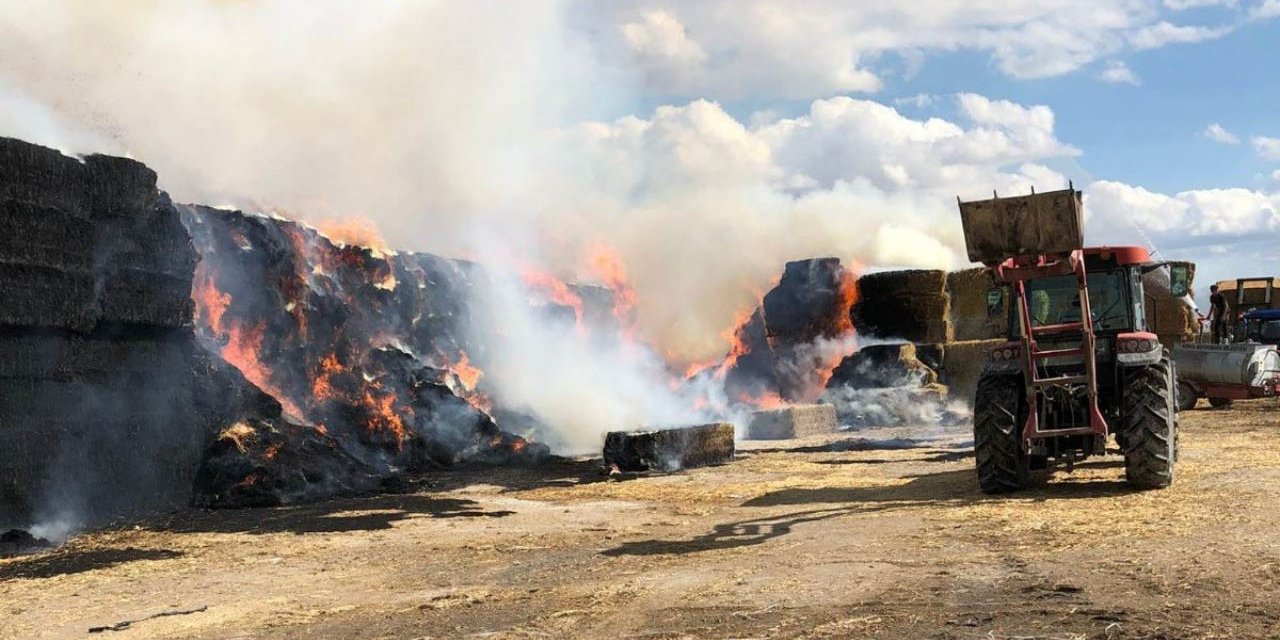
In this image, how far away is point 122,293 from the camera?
46.5ft

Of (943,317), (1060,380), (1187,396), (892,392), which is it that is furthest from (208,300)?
(1187,396)

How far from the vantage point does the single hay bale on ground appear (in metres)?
30.0

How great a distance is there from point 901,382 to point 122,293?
21300mm

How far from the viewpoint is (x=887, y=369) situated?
30.4 metres

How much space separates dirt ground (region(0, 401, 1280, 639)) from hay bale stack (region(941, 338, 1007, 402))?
14557mm

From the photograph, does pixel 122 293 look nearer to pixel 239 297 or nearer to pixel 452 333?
pixel 239 297

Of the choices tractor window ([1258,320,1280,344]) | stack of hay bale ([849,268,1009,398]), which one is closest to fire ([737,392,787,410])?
stack of hay bale ([849,268,1009,398])

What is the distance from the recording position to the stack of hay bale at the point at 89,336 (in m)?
12.3

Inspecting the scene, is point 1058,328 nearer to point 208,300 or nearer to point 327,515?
point 327,515

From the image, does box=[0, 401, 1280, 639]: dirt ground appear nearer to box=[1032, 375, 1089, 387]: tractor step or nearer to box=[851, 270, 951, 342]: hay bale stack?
box=[1032, 375, 1089, 387]: tractor step

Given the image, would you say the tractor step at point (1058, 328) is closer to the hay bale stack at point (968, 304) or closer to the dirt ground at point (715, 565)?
the dirt ground at point (715, 565)

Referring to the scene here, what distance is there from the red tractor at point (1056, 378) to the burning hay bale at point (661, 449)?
7224 mm

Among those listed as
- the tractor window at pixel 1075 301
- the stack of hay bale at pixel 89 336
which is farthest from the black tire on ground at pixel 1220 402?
the stack of hay bale at pixel 89 336

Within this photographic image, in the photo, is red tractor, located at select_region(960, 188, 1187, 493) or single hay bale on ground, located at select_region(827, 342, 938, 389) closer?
red tractor, located at select_region(960, 188, 1187, 493)
